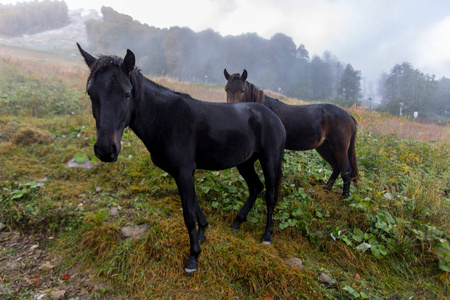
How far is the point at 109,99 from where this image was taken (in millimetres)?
1594

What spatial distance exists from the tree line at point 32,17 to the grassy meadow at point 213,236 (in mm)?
58418

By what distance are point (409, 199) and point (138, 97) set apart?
4.15 m

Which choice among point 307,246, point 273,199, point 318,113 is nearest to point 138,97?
point 273,199

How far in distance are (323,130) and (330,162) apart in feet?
2.63

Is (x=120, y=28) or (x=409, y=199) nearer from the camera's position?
(x=409, y=199)

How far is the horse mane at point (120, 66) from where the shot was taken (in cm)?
163

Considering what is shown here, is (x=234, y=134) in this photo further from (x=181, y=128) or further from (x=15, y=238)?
(x=15, y=238)

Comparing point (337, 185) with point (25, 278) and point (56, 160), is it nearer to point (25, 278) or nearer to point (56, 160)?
point (25, 278)

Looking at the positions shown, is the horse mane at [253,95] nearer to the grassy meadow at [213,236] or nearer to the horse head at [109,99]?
the grassy meadow at [213,236]

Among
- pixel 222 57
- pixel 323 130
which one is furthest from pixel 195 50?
pixel 323 130

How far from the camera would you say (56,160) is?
4547 mm

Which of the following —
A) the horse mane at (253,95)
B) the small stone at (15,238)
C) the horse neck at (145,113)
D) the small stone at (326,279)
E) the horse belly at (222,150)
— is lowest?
the small stone at (15,238)

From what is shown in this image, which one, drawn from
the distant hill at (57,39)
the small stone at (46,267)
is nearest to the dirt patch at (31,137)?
the small stone at (46,267)

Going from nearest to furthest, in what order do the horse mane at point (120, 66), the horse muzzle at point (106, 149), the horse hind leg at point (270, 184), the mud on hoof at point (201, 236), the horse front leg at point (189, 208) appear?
the horse muzzle at point (106, 149)
the horse mane at point (120, 66)
the horse front leg at point (189, 208)
the mud on hoof at point (201, 236)
the horse hind leg at point (270, 184)
